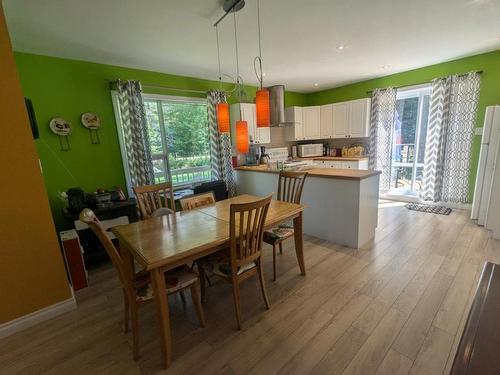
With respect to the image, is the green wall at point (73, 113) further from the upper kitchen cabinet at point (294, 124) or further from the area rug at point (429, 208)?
the area rug at point (429, 208)

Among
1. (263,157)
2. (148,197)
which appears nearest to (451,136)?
(263,157)

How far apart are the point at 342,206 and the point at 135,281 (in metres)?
2.40

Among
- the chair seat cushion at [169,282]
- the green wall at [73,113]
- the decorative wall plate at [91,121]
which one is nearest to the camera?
the chair seat cushion at [169,282]

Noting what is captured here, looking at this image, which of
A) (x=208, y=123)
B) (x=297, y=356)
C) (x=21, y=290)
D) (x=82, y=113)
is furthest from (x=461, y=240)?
(x=82, y=113)

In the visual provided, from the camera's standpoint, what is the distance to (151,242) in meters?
1.61

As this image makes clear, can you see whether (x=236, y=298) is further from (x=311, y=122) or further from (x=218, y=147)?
(x=311, y=122)

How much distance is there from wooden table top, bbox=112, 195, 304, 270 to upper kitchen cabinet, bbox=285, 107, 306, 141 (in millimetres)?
3563

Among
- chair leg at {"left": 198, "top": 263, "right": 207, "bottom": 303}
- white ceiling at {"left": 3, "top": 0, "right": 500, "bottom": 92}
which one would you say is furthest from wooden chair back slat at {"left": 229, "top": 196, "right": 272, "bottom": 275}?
white ceiling at {"left": 3, "top": 0, "right": 500, "bottom": 92}

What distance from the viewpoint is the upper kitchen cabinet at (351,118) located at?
15.8ft

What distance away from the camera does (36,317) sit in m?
1.91

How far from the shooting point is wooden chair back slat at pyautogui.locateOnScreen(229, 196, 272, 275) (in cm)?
160

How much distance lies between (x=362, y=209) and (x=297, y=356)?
6.20ft

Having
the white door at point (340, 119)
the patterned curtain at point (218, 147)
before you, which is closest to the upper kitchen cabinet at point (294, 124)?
the white door at point (340, 119)

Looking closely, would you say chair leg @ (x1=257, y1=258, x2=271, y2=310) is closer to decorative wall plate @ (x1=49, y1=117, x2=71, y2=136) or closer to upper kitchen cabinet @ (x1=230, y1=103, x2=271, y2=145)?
decorative wall plate @ (x1=49, y1=117, x2=71, y2=136)
